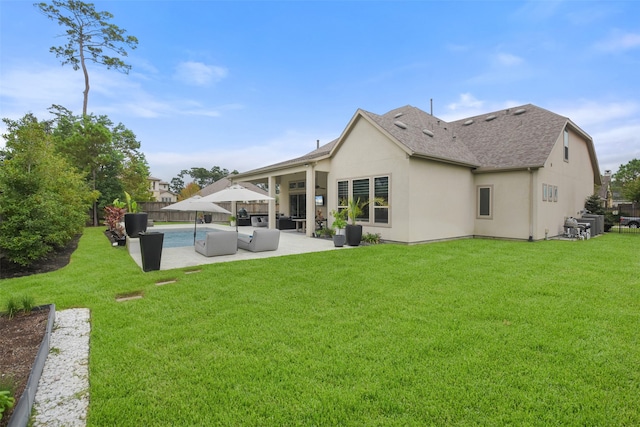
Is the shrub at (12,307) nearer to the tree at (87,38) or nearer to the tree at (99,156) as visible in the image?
the tree at (99,156)

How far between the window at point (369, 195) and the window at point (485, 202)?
518cm

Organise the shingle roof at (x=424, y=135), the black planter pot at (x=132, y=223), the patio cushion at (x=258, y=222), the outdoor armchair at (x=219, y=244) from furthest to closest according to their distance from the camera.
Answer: the patio cushion at (x=258, y=222) → the shingle roof at (x=424, y=135) → the black planter pot at (x=132, y=223) → the outdoor armchair at (x=219, y=244)

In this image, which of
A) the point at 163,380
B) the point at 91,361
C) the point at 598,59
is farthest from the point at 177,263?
the point at 598,59

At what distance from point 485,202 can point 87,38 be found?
102 ft

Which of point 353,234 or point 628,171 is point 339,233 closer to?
point 353,234

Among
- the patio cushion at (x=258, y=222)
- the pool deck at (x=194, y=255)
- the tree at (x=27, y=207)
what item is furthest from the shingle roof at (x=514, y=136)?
the tree at (x=27, y=207)

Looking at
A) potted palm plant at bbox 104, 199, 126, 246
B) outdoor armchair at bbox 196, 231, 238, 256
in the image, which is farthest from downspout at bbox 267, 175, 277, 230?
potted palm plant at bbox 104, 199, 126, 246

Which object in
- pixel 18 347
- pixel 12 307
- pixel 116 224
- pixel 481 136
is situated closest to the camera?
pixel 18 347

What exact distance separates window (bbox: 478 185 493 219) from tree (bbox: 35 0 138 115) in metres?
28.3

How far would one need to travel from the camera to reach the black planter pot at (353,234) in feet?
38.0

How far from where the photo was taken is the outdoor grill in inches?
549

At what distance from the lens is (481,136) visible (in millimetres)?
16094

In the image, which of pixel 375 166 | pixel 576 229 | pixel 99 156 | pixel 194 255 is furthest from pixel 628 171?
pixel 99 156

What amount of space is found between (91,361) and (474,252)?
9874mm
